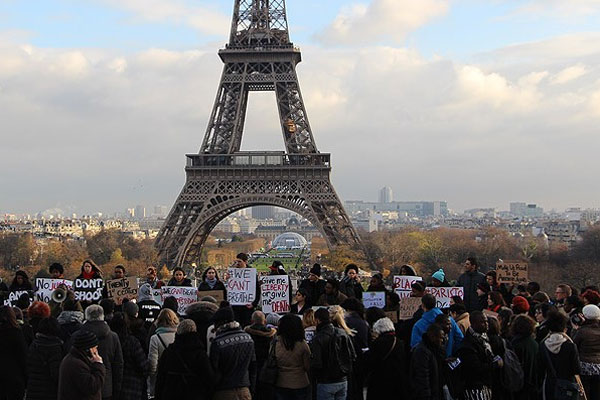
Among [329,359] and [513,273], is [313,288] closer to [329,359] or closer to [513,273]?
[329,359]

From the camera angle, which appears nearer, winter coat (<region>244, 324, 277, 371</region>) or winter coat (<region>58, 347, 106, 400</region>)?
winter coat (<region>58, 347, 106, 400</region>)

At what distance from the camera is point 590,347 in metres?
8.77

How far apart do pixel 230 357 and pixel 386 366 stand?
5.51 ft

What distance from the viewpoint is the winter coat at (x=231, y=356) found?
768 centimetres

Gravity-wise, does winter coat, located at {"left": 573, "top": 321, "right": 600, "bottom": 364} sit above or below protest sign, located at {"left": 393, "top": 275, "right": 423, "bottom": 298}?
below

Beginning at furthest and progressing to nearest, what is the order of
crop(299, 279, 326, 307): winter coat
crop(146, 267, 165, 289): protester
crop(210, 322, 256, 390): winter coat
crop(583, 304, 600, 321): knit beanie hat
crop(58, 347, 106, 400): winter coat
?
crop(146, 267, 165, 289): protester, crop(299, 279, 326, 307): winter coat, crop(583, 304, 600, 321): knit beanie hat, crop(210, 322, 256, 390): winter coat, crop(58, 347, 106, 400): winter coat

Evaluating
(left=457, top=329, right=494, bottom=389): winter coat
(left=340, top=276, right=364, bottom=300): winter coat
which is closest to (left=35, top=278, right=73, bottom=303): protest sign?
(left=340, top=276, right=364, bottom=300): winter coat

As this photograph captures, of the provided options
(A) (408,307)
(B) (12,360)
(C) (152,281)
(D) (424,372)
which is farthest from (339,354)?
(C) (152,281)

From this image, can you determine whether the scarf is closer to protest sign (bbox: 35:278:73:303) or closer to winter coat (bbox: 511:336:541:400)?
protest sign (bbox: 35:278:73:303)

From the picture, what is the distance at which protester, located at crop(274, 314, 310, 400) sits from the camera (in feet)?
26.3

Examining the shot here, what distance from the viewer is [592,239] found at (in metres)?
52.8

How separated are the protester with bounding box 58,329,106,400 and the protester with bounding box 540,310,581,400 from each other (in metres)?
4.81

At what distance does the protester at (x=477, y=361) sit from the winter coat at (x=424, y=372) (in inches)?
13.9

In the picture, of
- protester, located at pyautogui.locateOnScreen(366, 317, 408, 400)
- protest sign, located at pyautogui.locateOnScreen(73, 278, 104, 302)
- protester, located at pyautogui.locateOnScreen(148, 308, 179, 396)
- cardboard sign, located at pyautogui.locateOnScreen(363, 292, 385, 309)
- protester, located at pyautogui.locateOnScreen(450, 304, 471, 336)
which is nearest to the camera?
protester, located at pyautogui.locateOnScreen(366, 317, 408, 400)
